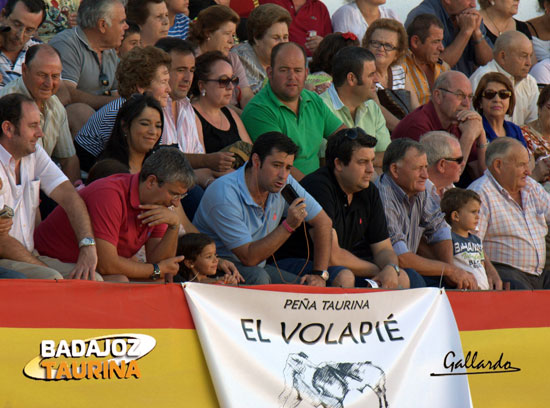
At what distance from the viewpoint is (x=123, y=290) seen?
16.6 feet

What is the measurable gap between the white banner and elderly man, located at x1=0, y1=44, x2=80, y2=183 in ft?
6.42

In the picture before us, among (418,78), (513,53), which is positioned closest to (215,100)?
(418,78)

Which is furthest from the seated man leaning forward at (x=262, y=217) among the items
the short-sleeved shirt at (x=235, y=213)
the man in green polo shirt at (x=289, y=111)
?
the man in green polo shirt at (x=289, y=111)

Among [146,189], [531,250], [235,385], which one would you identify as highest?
[146,189]

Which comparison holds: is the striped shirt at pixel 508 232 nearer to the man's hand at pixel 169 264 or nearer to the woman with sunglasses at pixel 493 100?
the woman with sunglasses at pixel 493 100

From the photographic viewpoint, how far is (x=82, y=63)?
7.60 m

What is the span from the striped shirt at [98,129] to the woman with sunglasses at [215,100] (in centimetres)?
94

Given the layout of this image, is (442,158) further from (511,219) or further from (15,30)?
(15,30)

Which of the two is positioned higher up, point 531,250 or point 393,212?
point 393,212

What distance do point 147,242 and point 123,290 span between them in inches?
38.3

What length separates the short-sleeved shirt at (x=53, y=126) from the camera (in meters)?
6.55

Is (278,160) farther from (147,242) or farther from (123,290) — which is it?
(123,290)

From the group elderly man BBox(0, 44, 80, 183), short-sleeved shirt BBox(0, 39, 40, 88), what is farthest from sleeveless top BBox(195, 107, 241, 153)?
short-sleeved shirt BBox(0, 39, 40, 88)

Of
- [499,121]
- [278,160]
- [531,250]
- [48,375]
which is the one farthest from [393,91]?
[48,375]
